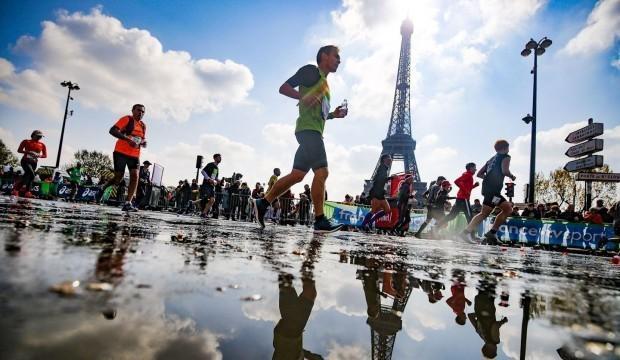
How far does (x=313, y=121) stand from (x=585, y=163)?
14.7 m

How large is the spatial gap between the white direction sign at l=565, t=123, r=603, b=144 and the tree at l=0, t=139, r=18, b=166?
69.9 m

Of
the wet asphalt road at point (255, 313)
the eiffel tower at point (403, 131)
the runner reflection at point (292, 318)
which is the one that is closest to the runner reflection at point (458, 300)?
the wet asphalt road at point (255, 313)

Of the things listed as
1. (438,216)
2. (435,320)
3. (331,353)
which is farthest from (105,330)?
(438,216)

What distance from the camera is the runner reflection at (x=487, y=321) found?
75 centimetres

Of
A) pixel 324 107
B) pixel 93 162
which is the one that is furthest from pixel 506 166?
pixel 93 162

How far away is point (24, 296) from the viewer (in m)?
0.66

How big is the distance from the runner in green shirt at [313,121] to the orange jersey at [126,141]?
10.7ft

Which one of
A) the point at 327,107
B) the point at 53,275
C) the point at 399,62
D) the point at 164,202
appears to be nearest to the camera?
the point at 53,275

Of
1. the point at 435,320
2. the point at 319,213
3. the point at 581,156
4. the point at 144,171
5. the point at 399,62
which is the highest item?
the point at 399,62

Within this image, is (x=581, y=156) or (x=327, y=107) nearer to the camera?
(x=327, y=107)

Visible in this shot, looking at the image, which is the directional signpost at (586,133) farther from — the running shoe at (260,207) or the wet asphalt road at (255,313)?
the wet asphalt road at (255,313)

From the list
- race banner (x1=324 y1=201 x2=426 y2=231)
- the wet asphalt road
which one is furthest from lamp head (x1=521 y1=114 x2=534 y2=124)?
the wet asphalt road

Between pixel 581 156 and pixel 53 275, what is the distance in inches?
719

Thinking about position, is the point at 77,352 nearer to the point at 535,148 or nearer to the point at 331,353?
the point at 331,353
